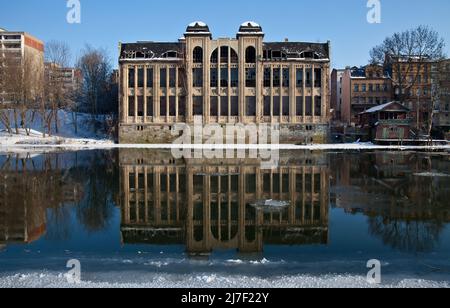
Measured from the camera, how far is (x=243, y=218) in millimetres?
15461

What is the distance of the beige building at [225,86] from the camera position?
64438 millimetres

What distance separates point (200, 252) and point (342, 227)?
17.4 feet

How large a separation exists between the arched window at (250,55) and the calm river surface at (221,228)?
4037cm

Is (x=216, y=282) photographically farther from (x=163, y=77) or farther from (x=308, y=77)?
(x=308, y=77)

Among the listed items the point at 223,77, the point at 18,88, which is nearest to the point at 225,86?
the point at 223,77

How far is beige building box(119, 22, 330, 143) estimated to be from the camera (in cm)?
6444

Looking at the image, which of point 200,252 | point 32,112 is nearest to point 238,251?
point 200,252

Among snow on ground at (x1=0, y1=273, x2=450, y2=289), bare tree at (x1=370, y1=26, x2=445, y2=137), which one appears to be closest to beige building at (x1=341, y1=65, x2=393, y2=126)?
bare tree at (x1=370, y1=26, x2=445, y2=137)

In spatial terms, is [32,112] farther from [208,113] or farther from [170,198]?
[170,198]

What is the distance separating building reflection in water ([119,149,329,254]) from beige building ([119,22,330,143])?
114 feet

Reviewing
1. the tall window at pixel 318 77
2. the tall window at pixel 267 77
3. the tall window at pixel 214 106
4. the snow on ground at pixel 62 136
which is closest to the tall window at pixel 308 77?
the tall window at pixel 318 77

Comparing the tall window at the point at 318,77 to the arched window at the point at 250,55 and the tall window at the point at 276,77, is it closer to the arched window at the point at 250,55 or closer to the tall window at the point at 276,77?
the tall window at the point at 276,77

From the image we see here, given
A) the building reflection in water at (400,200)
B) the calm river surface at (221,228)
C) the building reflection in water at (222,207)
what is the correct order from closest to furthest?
the calm river surface at (221,228) < the building reflection in water at (222,207) < the building reflection in water at (400,200)

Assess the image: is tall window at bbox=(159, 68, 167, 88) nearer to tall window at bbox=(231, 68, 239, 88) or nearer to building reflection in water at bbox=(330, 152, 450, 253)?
tall window at bbox=(231, 68, 239, 88)
